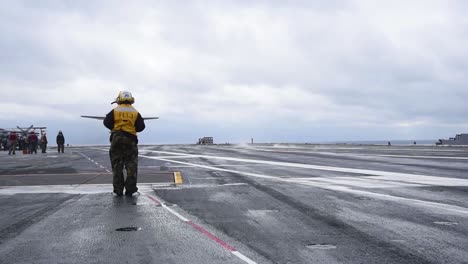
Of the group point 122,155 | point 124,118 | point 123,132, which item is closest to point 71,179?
point 122,155

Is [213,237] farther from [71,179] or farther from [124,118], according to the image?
[71,179]

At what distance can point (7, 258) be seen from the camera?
523 cm

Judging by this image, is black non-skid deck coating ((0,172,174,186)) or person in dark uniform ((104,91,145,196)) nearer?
person in dark uniform ((104,91,145,196))

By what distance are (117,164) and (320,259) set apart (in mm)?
6945

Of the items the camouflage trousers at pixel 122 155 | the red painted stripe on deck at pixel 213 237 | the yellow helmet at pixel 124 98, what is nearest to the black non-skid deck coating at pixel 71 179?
the camouflage trousers at pixel 122 155

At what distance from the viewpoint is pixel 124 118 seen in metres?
11.0

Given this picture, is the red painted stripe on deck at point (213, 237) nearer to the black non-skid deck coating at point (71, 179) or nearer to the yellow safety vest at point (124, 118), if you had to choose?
the yellow safety vest at point (124, 118)

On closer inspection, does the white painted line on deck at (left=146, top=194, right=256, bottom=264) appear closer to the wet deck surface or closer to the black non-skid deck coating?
the wet deck surface

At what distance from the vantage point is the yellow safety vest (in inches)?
431

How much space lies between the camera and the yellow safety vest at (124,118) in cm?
1094

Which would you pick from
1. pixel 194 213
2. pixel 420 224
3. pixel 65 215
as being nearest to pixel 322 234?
pixel 420 224

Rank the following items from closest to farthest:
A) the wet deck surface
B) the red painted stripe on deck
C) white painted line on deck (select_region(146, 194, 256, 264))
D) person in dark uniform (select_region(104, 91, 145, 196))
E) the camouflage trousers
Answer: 1. white painted line on deck (select_region(146, 194, 256, 264))
2. the wet deck surface
3. the red painted stripe on deck
4. the camouflage trousers
5. person in dark uniform (select_region(104, 91, 145, 196))

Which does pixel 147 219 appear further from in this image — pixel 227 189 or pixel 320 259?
pixel 227 189

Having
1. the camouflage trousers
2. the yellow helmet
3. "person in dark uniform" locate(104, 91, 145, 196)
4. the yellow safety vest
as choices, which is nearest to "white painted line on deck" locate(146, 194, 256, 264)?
the camouflage trousers
